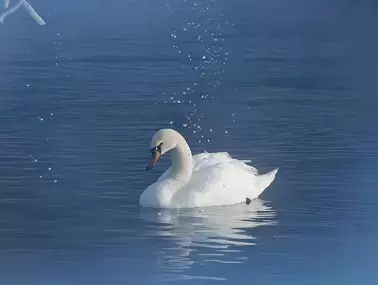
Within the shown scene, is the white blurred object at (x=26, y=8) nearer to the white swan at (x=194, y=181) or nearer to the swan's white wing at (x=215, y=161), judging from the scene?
the swan's white wing at (x=215, y=161)

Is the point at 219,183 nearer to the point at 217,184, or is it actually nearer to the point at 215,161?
the point at 217,184

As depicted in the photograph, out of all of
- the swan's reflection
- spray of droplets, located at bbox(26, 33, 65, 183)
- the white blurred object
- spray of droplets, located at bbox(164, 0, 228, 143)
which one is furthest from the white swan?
the white blurred object

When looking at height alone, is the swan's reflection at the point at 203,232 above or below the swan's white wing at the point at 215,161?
below

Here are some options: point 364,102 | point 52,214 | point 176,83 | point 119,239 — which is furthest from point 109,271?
point 176,83

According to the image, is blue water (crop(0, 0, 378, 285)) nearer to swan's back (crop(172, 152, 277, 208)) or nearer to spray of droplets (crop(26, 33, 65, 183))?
spray of droplets (crop(26, 33, 65, 183))

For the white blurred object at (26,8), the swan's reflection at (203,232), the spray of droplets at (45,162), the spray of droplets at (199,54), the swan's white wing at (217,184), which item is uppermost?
the white blurred object at (26,8)

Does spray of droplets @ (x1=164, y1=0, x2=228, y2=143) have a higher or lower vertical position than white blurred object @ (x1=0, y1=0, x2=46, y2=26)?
lower

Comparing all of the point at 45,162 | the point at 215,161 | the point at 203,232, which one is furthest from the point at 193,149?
the point at 203,232

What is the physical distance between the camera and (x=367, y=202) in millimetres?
14789

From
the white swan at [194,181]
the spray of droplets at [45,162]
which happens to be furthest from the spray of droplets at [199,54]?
the white swan at [194,181]

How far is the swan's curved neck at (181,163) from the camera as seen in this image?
14844mm

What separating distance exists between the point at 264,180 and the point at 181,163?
38.0 inches

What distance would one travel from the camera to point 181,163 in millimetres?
14883

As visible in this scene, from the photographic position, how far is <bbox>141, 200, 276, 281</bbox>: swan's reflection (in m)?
12.5
